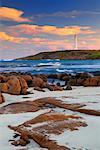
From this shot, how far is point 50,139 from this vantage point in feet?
18.1

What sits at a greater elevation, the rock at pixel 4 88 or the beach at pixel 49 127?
the rock at pixel 4 88

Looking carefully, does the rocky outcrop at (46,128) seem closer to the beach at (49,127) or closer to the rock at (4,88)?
the beach at (49,127)

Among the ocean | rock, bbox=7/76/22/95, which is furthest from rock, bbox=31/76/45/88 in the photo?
the ocean

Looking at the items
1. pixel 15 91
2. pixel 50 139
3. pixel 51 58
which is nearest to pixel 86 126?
pixel 50 139

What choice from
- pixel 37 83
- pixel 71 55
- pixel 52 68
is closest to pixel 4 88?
pixel 37 83

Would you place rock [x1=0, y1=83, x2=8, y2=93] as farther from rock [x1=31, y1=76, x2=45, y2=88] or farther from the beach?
rock [x1=31, y1=76, x2=45, y2=88]

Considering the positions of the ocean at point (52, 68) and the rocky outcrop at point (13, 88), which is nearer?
the rocky outcrop at point (13, 88)

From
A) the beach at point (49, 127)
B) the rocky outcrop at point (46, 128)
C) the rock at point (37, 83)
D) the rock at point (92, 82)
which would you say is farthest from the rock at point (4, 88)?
the rock at point (92, 82)

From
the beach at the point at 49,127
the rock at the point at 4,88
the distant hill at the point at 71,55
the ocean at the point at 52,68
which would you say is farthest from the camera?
the distant hill at the point at 71,55

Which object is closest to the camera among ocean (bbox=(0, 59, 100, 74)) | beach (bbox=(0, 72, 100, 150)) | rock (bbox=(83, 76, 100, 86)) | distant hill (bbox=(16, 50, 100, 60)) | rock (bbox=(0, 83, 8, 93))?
beach (bbox=(0, 72, 100, 150))

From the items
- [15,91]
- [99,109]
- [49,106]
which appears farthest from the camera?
[15,91]

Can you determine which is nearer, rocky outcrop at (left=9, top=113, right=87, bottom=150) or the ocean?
rocky outcrop at (left=9, top=113, right=87, bottom=150)

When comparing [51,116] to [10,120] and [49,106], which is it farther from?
[49,106]

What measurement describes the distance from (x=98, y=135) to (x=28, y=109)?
8.26ft
